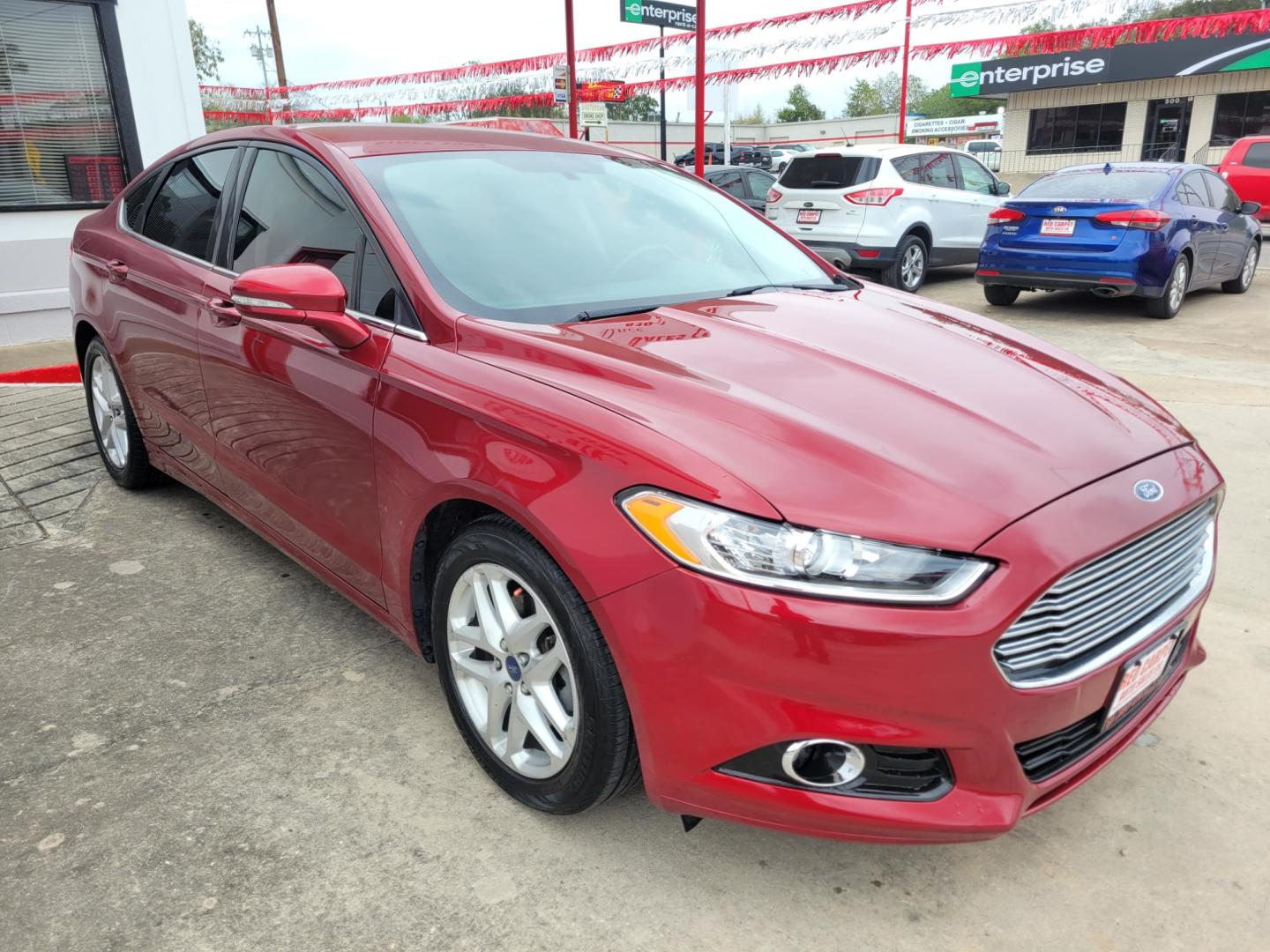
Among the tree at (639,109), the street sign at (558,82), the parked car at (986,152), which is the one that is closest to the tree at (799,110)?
the tree at (639,109)

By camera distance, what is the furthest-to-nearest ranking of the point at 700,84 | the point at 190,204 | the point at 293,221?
1. the point at 700,84
2. the point at 190,204
3. the point at 293,221

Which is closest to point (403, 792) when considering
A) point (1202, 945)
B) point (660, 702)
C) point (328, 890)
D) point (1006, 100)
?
point (328, 890)

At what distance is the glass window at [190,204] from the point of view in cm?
347

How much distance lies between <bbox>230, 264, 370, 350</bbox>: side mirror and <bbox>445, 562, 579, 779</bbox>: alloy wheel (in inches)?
29.5

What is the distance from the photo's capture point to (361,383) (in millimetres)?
2521

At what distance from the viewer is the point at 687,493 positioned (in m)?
1.79

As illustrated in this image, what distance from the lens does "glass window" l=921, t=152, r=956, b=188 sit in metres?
11.0

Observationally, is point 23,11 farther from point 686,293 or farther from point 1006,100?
point 1006,100

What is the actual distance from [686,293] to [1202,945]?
6.48 feet

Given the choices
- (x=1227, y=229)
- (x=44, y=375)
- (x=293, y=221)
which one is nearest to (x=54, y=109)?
(x=44, y=375)

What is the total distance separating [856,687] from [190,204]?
10.5 feet

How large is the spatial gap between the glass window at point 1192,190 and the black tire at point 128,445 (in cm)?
871

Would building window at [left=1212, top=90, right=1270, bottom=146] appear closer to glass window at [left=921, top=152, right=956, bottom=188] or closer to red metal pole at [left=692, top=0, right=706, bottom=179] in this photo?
glass window at [left=921, top=152, right=956, bottom=188]

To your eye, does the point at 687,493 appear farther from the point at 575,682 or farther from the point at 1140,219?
the point at 1140,219
